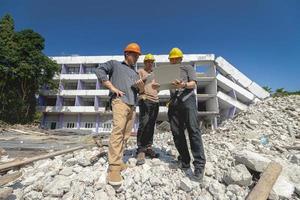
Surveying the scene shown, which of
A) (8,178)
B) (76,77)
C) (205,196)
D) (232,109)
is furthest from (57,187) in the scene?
(76,77)

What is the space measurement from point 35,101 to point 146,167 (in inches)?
1179

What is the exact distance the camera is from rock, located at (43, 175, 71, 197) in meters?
2.68

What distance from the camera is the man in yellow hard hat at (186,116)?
9.66 ft

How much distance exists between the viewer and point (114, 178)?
9.05ft

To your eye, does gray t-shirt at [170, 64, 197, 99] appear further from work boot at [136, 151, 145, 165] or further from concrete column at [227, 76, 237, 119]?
concrete column at [227, 76, 237, 119]

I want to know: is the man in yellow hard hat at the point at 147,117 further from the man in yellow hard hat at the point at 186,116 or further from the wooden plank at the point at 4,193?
the wooden plank at the point at 4,193

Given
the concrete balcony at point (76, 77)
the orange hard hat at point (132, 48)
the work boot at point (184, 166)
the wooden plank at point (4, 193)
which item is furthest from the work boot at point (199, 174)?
the concrete balcony at point (76, 77)

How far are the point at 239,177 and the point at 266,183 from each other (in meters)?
0.31

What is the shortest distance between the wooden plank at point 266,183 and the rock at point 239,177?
0.14m

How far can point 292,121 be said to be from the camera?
6.89 meters

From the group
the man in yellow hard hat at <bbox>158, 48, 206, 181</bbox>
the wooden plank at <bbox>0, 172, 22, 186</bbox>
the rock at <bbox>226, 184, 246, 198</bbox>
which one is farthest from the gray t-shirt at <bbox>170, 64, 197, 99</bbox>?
the wooden plank at <bbox>0, 172, 22, 186</bbox>

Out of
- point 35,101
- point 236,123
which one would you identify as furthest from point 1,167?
point 35,101

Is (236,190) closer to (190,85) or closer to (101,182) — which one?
(190,85)

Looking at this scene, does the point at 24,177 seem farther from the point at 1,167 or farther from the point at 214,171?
the point at 214,171
